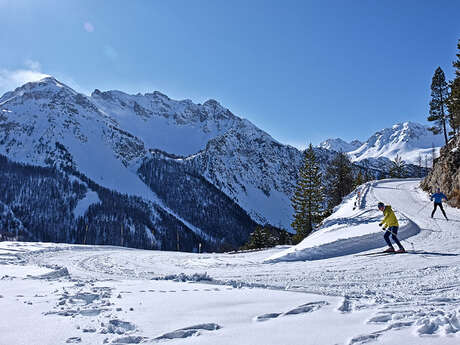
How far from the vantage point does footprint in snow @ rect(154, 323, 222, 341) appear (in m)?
3.91

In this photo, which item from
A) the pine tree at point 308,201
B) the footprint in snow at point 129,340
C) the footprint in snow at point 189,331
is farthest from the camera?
the pine tree at point 308,201

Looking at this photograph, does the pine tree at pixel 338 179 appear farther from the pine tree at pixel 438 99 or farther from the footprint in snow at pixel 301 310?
the footprint in snow at pixel 301 310

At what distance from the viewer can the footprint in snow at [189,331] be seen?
3906 mm

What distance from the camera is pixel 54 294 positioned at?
6426mm

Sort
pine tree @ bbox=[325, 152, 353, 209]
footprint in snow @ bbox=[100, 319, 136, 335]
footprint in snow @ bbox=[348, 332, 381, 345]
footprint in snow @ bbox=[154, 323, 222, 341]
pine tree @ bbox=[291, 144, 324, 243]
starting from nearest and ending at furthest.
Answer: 1. footprint in snow @ bbox=[348, 332, 381, 345]
2. footprint in snow @ bbox=[154, 323, 222, 341]
3. footprint in snow @ bbox=[100, 319, 136, 335]
4. pine tree @ bbox=[291, 144, 324, 243]
5. pine tree @ bbox=[325, 152, 353, 209]

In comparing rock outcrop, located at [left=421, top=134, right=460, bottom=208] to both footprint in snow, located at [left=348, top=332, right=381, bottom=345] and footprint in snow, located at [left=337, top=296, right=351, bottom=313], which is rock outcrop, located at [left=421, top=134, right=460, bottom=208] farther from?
footprint in snow, located at [left=348, top=332, right=381, bottom=345]

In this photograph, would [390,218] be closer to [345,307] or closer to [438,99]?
[345,307]

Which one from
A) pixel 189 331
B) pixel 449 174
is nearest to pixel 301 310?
pixel 189 331

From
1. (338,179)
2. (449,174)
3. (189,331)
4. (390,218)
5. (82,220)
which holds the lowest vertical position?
(189,331)

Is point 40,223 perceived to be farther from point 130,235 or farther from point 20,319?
point 20,319

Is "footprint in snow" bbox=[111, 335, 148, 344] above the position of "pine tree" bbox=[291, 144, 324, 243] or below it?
below

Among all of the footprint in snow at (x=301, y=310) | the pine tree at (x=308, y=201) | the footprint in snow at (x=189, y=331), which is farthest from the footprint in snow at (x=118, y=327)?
the pine tree at (x=308, y=201)

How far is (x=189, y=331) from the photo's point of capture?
4035mm

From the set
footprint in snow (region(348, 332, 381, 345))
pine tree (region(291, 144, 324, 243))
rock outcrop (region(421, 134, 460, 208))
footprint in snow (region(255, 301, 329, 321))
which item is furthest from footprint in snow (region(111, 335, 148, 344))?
pine tree (region(291, 144, 324, 243))
